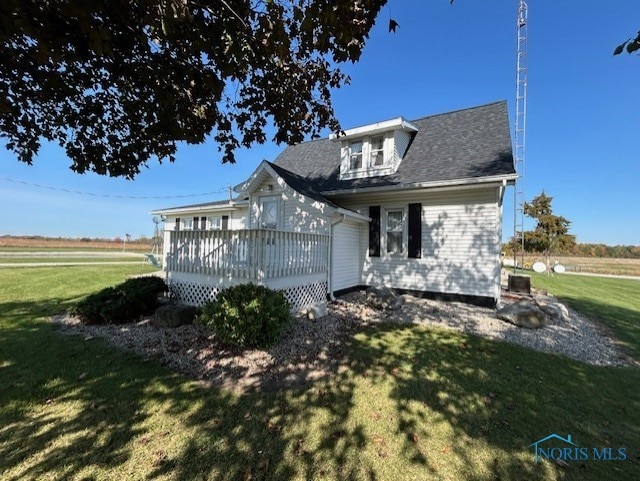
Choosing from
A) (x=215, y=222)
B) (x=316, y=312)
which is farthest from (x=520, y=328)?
(x=215, y=222)

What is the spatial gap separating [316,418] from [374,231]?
319 inches

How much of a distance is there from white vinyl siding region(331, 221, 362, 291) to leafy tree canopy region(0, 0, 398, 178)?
4.81 meters

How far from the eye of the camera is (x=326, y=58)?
4980mm

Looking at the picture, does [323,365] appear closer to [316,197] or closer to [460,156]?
[316,197]

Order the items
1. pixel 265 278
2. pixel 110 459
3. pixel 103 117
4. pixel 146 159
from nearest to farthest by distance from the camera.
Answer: pixel 110 459 < pixel 103 117 < pixel 146 159 < pixel 265 278

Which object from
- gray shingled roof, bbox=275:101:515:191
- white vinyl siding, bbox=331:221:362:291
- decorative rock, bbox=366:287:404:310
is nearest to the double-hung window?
gray shingled roof, bbox=275:101:515:191

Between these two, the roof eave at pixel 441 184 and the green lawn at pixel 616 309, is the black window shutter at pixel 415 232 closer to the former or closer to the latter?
the roof eave at pixel 441 184

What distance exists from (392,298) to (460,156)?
217 inches

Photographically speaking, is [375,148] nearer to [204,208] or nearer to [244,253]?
[244,253]

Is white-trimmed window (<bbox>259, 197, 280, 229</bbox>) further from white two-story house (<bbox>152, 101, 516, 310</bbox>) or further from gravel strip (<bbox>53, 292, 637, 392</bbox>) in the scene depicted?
gravel strip (<bbox>53, 292, 637, 392</bbox>)

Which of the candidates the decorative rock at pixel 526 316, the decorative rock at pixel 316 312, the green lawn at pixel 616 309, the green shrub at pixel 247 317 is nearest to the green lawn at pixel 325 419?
the green shrub at pixel 247 317

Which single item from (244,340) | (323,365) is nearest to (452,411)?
(323,365)

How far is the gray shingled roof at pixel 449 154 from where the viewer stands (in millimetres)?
9219

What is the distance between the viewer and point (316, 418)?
321 cm
